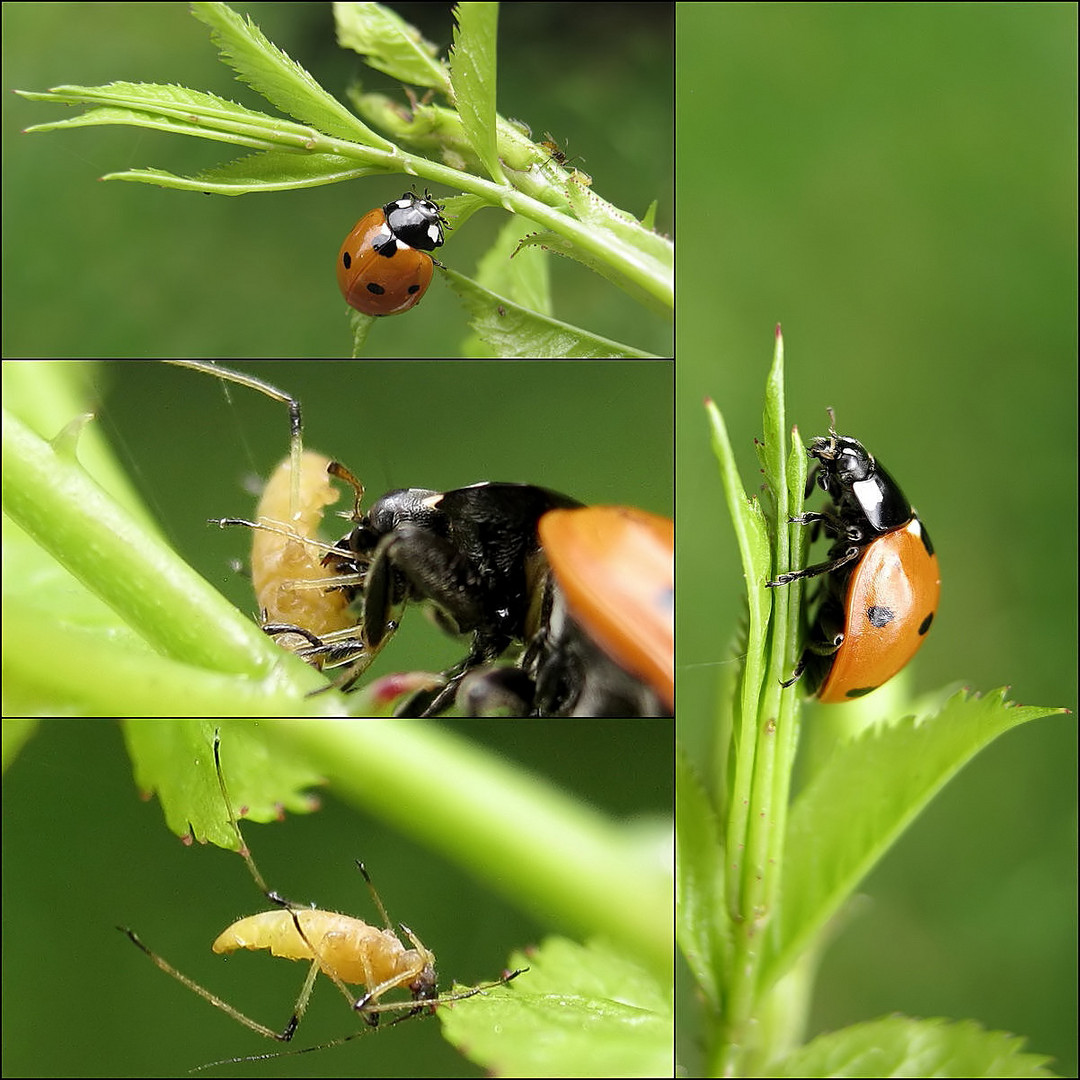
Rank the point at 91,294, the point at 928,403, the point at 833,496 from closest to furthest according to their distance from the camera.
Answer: the point at 833,496 < the point at 91,294 < the point at 928,403

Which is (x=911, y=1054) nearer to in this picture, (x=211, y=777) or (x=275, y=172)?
(x=211, y=777)

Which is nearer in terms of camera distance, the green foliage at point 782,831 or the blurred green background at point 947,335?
the green foliage at point 782,831

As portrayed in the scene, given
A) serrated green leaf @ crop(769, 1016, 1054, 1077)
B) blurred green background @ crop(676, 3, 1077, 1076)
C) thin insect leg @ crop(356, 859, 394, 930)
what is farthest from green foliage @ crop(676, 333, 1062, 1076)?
blurred green background @ crop(676, 3, 1077, 1076)

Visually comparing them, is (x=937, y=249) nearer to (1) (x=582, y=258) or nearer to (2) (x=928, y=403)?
(2) (x=928, y=403)

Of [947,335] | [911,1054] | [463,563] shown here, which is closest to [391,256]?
[463,563]

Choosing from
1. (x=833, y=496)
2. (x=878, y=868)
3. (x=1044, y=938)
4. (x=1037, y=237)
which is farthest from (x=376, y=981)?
(x=1037, y=237)

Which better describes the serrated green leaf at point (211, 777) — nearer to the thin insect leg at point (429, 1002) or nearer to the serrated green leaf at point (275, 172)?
the thin insect leg at point (429, 1002)

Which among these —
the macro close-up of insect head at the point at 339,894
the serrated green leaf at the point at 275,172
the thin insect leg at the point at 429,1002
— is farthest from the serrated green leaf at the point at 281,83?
the thin insect leg at the point at 429,1002
